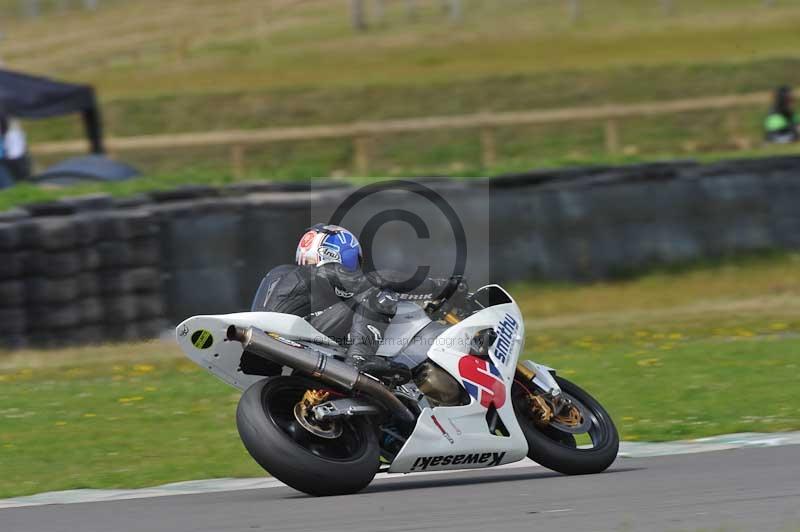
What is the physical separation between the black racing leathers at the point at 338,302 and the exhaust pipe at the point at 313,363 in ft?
0.68

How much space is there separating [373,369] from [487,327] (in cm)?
72

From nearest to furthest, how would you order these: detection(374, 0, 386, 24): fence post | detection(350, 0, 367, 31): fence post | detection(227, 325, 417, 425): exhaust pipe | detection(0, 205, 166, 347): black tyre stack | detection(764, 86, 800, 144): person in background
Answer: detection(227, 325, 417, 425): exhaust pipe, detection(0, 205, 166, 347): black tyre stack, detection(764, 86, 800, 144): person in background, detection(350, 0, 367, 31): fence post, detection(374, 0, 386, 24): fence post

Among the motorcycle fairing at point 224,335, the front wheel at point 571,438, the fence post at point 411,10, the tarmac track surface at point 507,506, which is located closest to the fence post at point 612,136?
the tarmac track surface at point 507,506

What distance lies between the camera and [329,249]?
22.6 ft

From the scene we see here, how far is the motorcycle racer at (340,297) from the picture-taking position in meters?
6.79

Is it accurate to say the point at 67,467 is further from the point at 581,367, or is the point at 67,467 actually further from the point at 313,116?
the point at 313,116

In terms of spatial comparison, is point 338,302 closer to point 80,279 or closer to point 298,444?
point 298,444

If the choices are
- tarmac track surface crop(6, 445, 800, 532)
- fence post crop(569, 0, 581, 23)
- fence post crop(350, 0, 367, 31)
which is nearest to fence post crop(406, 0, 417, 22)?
fence post crop(350, 0, 367, 31)

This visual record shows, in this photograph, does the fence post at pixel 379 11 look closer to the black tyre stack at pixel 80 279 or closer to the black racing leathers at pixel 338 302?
the black tyre stack at pixel 80 279

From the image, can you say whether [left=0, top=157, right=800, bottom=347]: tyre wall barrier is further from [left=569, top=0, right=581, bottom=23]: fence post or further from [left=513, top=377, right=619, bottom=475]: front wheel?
[left=569, top=0, right=581, bottom=23]: fence post

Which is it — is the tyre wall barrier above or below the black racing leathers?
below

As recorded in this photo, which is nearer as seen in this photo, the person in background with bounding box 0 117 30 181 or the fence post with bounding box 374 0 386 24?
the person in background with bounding box 0 117 30 181

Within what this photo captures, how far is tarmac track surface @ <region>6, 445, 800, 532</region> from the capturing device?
571cm

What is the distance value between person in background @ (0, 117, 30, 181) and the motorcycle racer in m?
13.6
